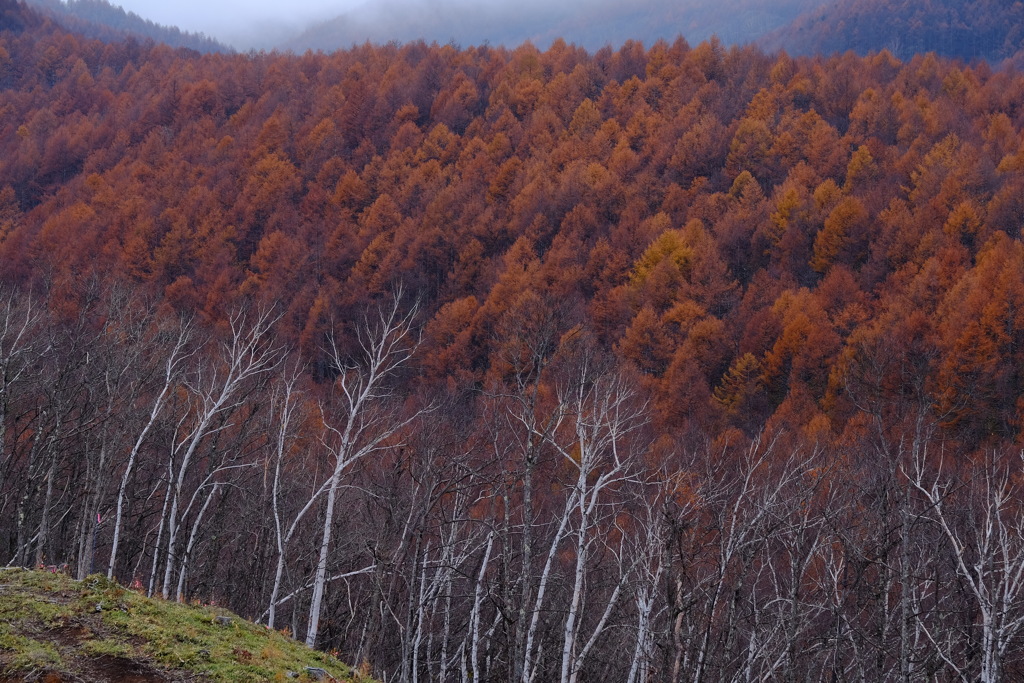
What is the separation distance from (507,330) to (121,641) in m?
27.4

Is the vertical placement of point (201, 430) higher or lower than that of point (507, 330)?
lower

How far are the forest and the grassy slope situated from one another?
3270 millimetres

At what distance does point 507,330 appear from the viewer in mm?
35062

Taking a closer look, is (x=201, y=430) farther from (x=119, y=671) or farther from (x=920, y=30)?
(x=920, y=30)

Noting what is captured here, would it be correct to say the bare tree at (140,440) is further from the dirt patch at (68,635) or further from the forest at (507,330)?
the dirt patch at (68,635)

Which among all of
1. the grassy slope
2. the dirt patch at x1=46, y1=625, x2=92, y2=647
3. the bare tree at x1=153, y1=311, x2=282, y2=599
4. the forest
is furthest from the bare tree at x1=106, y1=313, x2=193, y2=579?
the dirt patch at x1=46, y1=625, x2=92, y2=647

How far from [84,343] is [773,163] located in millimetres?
67451

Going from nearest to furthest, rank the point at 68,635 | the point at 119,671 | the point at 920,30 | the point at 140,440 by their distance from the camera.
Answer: the point at 119,671 → the point at 68,635 → the point at 140,440 → the point at 920,30

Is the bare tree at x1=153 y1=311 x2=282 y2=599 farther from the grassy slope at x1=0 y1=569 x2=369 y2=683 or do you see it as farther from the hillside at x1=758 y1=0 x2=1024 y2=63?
the hillside at x1=758 y1=0 x2=1024 y2=63

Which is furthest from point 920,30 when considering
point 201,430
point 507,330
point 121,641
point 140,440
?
point 121,641

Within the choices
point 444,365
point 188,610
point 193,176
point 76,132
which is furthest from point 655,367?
point 76,132

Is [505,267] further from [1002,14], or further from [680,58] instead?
[1002,14]

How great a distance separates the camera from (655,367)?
53250mm

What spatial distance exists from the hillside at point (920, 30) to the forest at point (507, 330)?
7810cm
